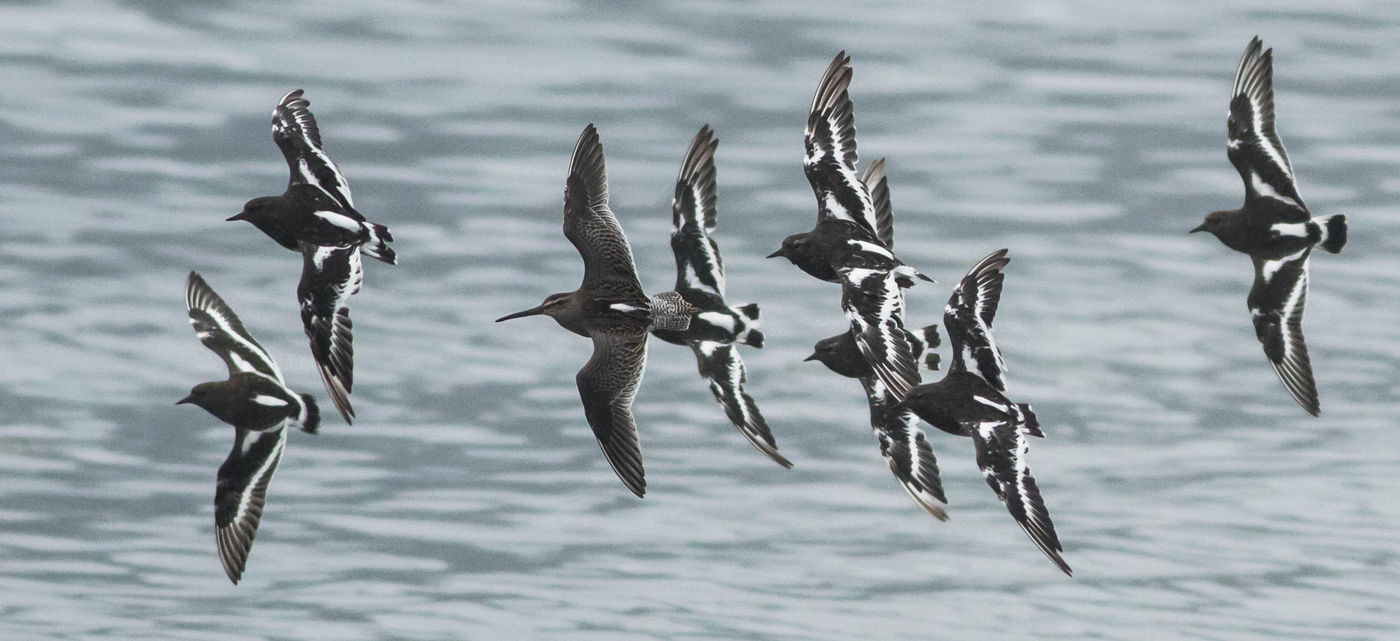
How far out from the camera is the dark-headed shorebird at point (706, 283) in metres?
17.9

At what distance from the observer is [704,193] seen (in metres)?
18.2

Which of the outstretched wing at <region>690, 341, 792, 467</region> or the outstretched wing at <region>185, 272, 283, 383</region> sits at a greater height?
the outstretched wing at <region>185, 272, 283, 383</region>

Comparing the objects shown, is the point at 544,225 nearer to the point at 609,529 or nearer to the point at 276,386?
the point at 609,529

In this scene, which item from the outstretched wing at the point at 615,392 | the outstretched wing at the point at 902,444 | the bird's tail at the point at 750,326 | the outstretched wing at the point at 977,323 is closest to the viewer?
the outstretched wing at the point at 977,323

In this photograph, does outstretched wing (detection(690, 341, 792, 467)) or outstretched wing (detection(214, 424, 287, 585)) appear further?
outstretched wing (detection(690, 341, 792, 467))

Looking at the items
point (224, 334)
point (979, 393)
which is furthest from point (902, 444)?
point (224, 334)

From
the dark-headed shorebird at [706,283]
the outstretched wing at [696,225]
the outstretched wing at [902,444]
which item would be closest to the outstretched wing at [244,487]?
the dark-headed shorebird at [706,283]

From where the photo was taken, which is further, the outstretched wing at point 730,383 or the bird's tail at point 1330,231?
the outstretched wing at point 730,383

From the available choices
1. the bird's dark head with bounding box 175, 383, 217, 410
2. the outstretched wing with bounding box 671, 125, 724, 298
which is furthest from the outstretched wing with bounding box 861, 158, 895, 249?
the bird's dark head with bounding box 175, 383, 217, 410

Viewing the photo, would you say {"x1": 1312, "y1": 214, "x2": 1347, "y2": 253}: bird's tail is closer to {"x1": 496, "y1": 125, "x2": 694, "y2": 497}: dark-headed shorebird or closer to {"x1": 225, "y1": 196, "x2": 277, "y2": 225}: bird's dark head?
{"x1": 496, "y1": 125, "x2": 694, "y2": 497}: dark-headed shorebird

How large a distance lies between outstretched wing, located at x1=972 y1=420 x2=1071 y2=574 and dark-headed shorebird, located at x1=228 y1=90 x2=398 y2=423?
14.0 feet

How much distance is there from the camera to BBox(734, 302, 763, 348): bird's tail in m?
17.7

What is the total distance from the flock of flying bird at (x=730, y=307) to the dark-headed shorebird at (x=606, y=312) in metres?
0.01

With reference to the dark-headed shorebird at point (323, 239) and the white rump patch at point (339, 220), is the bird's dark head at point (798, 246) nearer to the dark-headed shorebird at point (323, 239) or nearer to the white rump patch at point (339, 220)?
the dark-headed shorebird at point (323, 239)
